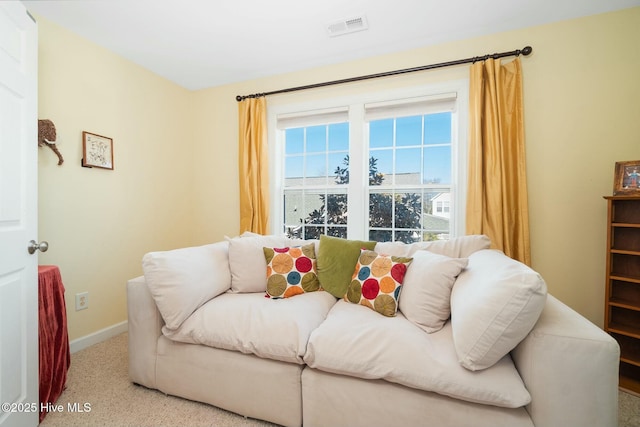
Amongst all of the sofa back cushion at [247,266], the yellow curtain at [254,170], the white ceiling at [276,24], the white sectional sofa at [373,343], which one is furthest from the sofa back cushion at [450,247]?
the white ceiling at [276,24]

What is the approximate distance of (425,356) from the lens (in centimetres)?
119

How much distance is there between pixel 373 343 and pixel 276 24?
2.40 m

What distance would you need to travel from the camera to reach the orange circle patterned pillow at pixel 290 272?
1.87 m

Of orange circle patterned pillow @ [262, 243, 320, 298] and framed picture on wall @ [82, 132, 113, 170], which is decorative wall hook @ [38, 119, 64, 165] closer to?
framed picture on wall @ [82, 132, 113, 170]

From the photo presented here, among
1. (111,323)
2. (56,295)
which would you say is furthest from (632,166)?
(111,323)

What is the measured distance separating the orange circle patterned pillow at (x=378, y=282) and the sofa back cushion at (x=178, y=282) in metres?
0.91

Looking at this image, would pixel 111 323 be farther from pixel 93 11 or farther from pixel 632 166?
pixel 632 166

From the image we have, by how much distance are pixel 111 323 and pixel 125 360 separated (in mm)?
618

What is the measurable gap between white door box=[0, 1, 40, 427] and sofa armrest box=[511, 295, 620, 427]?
7.16ft

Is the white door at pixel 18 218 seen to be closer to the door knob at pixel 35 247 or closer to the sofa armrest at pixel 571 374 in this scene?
the door knob at pixel 35 247

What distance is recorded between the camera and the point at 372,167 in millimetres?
2822

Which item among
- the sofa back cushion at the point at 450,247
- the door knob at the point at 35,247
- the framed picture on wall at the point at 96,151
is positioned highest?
the framed picture on wall at the point at 96,151

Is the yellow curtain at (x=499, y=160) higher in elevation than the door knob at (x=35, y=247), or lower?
higher

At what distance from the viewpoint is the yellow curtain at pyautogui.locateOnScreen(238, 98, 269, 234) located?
299 centimetres
